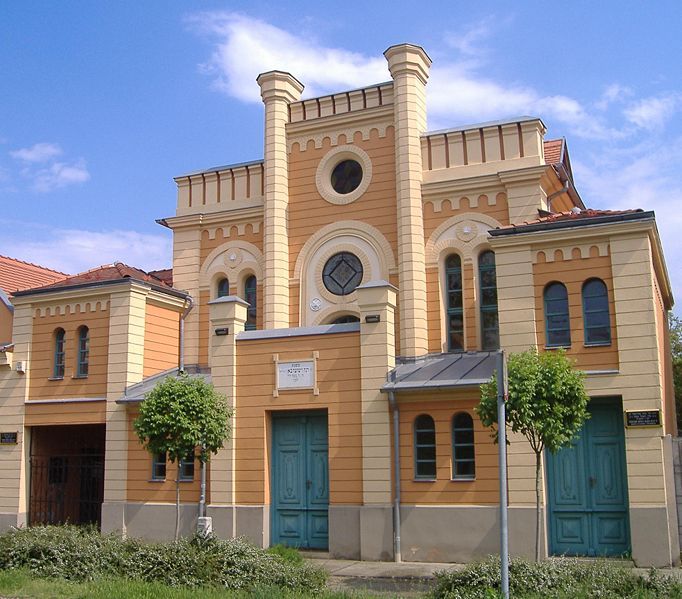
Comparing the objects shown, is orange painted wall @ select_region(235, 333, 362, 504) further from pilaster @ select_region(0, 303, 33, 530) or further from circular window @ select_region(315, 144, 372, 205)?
pilaster @ select_region(0, 303, 33, 530)

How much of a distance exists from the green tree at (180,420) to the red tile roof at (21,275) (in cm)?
1092

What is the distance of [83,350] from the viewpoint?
74.8ft

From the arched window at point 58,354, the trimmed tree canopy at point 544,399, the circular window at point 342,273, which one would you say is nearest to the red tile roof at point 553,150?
the circular window at point 342,273

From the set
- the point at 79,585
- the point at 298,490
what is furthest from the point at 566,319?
the point at 79,585

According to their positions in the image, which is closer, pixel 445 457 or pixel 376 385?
pixel 445 457

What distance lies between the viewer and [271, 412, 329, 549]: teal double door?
19297 mm

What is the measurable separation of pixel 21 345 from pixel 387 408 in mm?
11199

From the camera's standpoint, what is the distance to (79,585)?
1245 centimetres

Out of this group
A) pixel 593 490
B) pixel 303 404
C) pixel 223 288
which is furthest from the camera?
pixel 223 288

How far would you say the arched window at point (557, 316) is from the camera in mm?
17516

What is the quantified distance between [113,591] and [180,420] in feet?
20.8

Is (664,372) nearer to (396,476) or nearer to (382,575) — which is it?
(396,476)

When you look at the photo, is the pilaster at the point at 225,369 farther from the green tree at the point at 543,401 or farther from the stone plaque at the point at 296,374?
the green tree at the point at 543,401

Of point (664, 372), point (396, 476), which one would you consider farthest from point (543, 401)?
point (664, 372)
